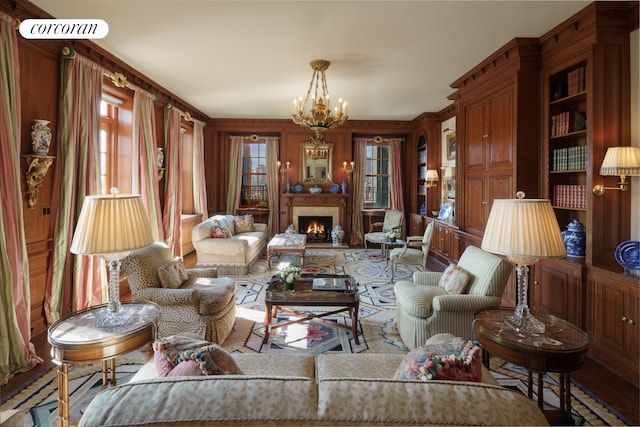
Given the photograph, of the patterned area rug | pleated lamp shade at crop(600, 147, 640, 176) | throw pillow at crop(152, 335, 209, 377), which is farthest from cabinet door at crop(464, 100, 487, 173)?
throw pillow at crop(152, 335, 209, 377)

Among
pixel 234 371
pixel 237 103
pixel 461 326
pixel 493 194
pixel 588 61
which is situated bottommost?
pixel 461 326

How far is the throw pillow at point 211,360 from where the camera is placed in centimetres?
137

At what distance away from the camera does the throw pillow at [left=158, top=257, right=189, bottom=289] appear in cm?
325

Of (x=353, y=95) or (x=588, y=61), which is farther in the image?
(x=353, y=95)

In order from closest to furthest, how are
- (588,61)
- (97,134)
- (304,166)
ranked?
(588,61) → (97,134) → (304,166)

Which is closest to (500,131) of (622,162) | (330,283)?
(622,162)

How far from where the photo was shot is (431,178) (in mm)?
7566

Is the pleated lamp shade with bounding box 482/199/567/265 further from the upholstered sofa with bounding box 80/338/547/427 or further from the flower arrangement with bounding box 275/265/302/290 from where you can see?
the flower arrangement with bounding box 275/265/302/290

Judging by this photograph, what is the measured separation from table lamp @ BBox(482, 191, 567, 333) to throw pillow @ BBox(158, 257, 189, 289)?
2786mm

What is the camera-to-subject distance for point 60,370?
194cm

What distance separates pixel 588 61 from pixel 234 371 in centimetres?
391

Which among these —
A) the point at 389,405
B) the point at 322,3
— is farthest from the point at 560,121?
the point at 389,405

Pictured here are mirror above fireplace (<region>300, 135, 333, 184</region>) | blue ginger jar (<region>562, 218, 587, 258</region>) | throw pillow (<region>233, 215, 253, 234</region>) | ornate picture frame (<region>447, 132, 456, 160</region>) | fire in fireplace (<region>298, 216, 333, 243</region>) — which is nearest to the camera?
blue ginger jar (<region>562, 218, 587, 258</region>)

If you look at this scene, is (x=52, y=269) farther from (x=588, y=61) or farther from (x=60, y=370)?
(x=588, y=61)
